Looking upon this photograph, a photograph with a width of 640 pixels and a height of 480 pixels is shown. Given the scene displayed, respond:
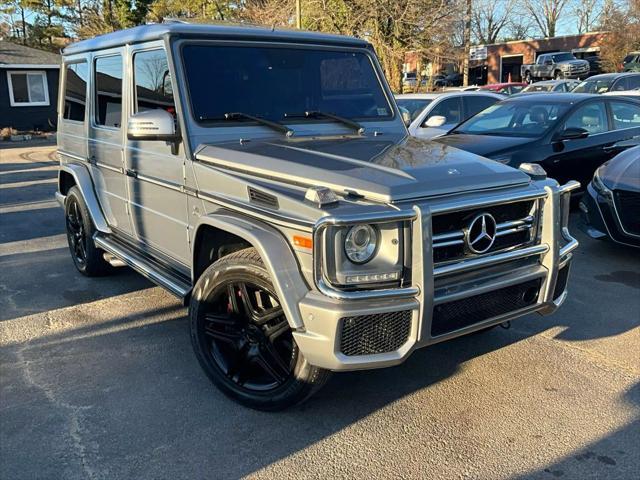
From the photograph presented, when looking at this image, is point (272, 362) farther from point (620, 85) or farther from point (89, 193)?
point (620, 85)

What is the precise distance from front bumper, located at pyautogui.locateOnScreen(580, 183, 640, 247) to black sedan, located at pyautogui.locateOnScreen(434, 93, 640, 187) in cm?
122

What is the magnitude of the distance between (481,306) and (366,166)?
3.16 feet

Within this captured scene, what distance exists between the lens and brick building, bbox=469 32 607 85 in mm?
44650

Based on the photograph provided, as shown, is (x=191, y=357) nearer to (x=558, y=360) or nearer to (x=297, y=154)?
(x=297, y=154)

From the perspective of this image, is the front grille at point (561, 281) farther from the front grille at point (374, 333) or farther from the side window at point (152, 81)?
the side window at point (152, 81)

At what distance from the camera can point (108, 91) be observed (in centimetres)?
495

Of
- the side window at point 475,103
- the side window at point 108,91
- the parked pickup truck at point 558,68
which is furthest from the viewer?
the parked pickup truck at point 558,68

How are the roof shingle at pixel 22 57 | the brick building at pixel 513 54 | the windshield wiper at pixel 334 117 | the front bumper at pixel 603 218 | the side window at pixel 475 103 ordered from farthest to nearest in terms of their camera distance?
the brick building at pixel 513 54 < the roof shingle at pixel 22 57 < the side window at pixel 475 103 < the front bumper at pixel 603 218 < the windshield wiper at pixel 334 117

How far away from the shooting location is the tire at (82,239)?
551 centimetres

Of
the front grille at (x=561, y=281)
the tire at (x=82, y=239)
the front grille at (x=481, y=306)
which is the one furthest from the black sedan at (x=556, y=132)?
the tire at (x=82, y=239)

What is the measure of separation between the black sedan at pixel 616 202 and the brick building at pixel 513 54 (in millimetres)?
41442

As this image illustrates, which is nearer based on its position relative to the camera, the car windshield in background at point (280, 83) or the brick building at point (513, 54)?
the car windshield in background at point (280, 83)

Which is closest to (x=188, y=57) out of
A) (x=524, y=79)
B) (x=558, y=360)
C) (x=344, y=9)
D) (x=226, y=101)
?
(x=226, y=101)

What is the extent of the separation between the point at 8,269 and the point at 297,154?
421 centimetres
